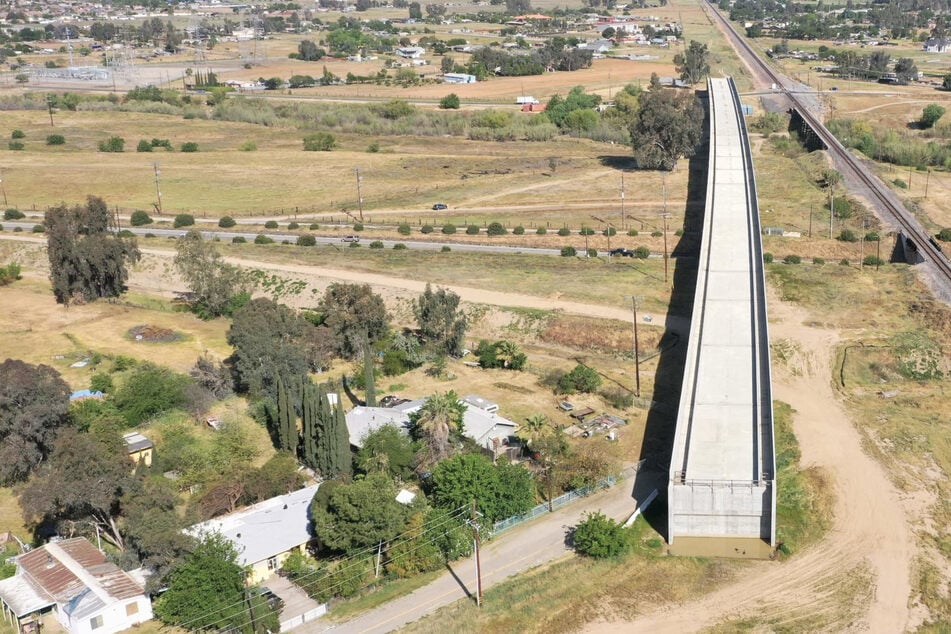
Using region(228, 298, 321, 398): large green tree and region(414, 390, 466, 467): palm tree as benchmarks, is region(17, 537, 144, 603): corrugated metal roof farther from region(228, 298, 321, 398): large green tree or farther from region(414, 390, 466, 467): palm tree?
region(228, 298, 321, 398): large green tree

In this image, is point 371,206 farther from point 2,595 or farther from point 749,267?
point 2,595

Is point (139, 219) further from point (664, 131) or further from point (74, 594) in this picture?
point (74, 594)

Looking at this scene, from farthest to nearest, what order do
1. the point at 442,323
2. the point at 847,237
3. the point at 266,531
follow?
the point at 847,237
the point at 442,323
the point at 266,531

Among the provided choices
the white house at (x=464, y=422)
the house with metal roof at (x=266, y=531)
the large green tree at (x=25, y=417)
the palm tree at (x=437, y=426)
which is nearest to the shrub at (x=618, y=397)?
the white house at (x=464, y=422)

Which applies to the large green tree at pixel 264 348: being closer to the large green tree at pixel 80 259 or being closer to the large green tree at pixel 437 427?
the large green tree at pixel 437 427

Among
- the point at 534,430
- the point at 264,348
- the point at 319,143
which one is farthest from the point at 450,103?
the point at 534,430

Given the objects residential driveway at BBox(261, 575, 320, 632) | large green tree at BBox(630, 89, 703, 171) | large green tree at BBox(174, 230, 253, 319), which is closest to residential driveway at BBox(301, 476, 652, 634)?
residential driveway at BBox(261, 575, 320, 632)

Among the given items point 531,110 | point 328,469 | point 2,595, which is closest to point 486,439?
point 328,469
